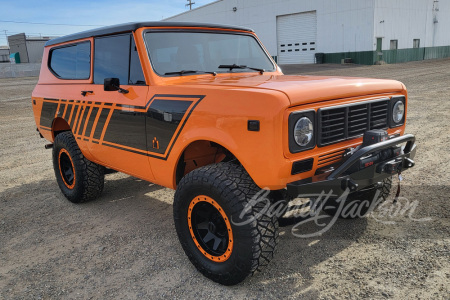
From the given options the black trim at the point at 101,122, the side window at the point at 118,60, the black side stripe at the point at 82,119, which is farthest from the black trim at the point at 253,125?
the black side stripe at the point at 82,119

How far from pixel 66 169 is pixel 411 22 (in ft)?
113

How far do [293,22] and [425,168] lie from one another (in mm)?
29203

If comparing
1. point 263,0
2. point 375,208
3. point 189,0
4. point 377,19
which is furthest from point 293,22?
point 375,208

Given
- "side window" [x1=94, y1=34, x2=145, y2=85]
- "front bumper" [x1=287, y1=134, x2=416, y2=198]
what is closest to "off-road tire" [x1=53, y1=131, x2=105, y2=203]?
"side window" [x1=94, y1=34, x2=145, y2=85]

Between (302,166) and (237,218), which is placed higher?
(302,166)

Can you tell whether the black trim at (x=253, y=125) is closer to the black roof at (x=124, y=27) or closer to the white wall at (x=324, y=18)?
the black roof at (x=124, y=27)

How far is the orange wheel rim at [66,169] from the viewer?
16.0ft

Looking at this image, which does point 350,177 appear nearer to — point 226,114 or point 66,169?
point 226,114

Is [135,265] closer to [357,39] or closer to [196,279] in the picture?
[196,279]

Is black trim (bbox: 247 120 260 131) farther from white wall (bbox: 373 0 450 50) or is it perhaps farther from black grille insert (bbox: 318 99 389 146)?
white wall (bbox: 373 0 450 50)

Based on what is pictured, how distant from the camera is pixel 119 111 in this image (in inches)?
145

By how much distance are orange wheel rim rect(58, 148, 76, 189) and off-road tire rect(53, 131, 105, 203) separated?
0.05 metres

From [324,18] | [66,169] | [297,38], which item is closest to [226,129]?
[66,169]

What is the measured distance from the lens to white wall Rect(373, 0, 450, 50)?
29234 millimetres
